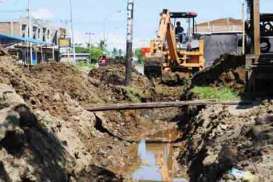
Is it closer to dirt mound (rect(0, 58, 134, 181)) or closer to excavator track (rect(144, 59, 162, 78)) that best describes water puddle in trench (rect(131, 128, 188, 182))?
dirt mound (rect(0, 58, 134, 181))

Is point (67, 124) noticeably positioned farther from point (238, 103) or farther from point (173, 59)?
point (173, 59)

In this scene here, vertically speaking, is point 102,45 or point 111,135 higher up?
point 102,45

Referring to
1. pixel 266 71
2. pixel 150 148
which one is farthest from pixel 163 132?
pixel 266 71

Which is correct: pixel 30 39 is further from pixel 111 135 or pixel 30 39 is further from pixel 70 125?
pixel 70 125

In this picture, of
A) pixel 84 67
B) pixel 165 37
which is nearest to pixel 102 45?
pixel 84 67

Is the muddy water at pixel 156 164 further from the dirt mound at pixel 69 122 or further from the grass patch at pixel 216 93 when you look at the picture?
the grass patch at pixel 216 93

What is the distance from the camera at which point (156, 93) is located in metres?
33.3

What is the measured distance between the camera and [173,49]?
113 feet

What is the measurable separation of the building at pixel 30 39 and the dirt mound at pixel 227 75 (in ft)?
82.7

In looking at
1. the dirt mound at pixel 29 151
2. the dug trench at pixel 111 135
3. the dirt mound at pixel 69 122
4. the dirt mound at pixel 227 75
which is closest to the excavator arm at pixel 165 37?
the dug trench at pixel 111 135

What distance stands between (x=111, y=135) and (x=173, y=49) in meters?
13.9

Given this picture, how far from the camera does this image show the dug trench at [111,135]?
10984 mm

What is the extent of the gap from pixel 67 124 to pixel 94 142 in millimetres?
1327

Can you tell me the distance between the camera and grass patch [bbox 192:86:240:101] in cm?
2270
